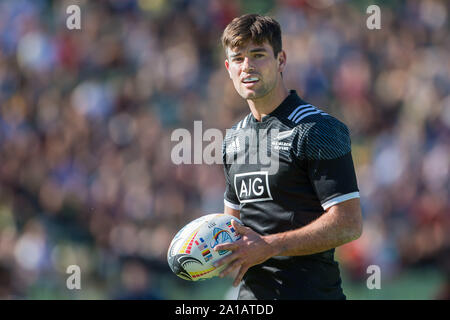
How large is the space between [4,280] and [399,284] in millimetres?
5930

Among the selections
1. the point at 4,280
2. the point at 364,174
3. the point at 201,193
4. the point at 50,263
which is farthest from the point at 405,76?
the point at 4,280

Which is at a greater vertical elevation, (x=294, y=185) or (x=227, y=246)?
(x=294, y=185)

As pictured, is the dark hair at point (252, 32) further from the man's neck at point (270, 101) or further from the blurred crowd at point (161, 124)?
the blurred crowd at point (161, 124)

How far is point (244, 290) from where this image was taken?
4461mm

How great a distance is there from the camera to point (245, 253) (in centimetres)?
383

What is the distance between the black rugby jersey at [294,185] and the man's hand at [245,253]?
1.16 feet

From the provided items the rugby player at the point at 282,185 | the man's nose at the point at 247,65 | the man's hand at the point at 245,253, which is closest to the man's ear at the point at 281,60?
the rugby player at the point at 282,185

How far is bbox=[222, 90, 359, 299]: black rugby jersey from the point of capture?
401cm

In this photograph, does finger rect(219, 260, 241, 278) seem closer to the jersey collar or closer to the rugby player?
the rugby player

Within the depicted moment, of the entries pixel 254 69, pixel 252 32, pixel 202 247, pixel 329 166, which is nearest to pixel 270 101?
pixel 254 69

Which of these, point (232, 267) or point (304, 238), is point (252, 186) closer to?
point (304, 238)

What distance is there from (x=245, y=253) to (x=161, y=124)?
24.2ft

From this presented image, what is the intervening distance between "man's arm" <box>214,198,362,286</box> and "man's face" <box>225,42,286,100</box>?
89 centimetres

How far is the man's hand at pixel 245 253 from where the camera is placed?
3.83 m
